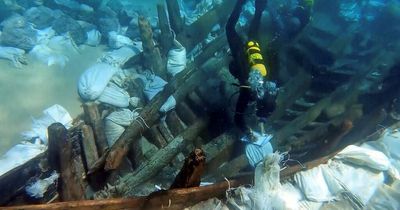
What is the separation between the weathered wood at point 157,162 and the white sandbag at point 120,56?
2.20 meters

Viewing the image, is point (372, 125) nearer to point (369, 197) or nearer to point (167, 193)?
point (369, 197)

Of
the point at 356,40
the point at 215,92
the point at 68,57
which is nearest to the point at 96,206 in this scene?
the point at 215,92

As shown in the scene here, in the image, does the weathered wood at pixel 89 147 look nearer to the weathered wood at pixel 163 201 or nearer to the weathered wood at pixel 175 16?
Answer: the weathered wood at pixel 163 201

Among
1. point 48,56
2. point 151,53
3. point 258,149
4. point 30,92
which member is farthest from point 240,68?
point 48,56

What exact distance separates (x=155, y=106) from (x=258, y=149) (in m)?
1.47

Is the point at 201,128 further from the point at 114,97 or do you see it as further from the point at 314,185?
the point at 314,185

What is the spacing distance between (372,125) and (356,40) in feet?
7.92

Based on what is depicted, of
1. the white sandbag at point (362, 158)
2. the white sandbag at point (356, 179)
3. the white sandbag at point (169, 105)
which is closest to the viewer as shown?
the white sandbag at point (356, 179)

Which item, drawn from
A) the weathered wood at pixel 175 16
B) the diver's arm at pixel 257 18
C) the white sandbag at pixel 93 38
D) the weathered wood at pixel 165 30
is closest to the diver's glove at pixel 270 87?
the diver's arm at pixel 257 18

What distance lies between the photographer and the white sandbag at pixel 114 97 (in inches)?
167

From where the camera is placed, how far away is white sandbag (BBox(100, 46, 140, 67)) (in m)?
5.16

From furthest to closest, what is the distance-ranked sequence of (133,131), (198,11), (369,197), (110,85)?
1. (198,11)
2. (110,85)
3. (369,197)
4. (133,131)

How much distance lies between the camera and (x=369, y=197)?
12.8 ft

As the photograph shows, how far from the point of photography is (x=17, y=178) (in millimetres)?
2799
